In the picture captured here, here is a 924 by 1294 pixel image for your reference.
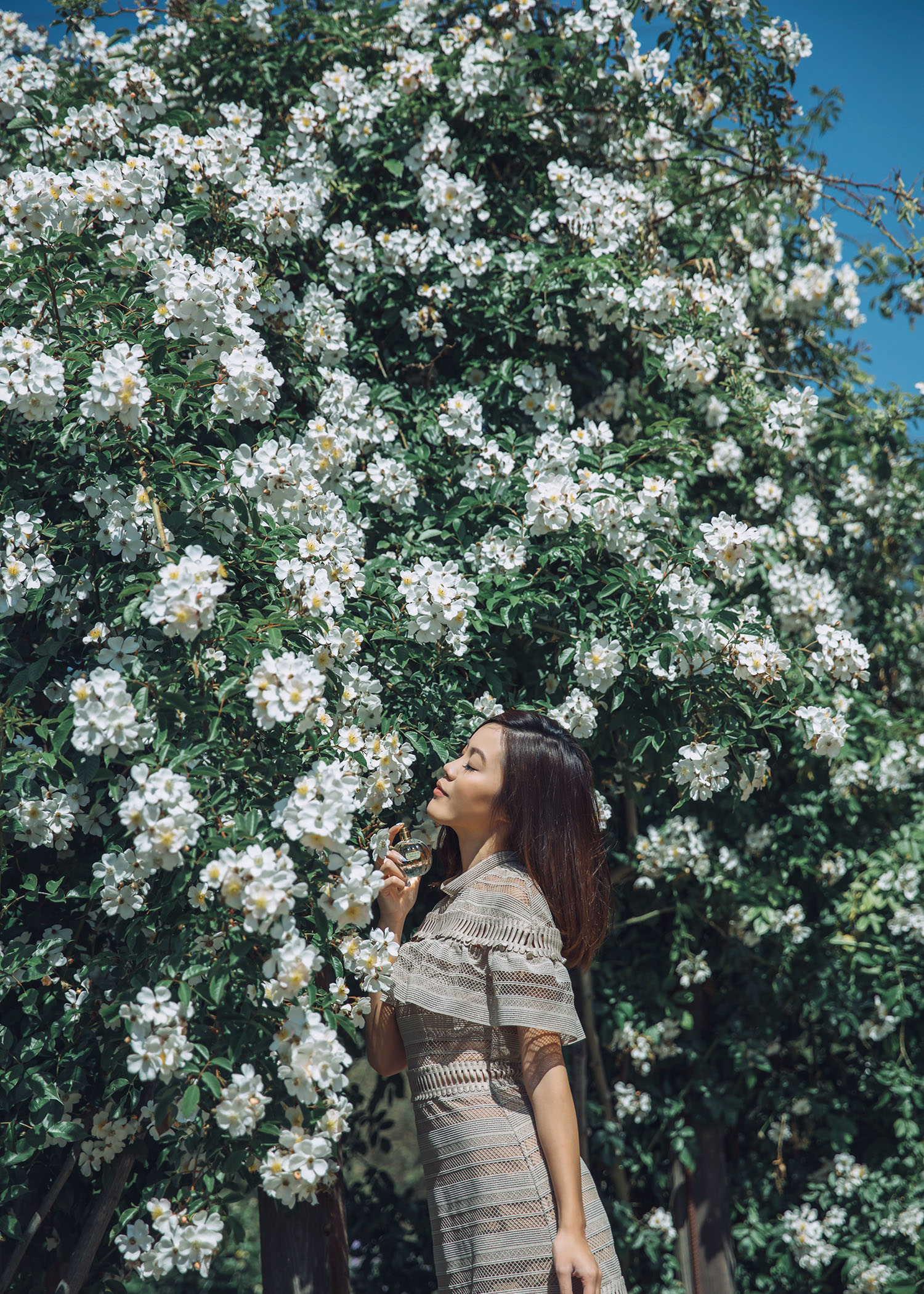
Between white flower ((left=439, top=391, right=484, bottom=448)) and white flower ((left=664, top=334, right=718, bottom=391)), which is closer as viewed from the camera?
white flower ((left=439, top=391, right=484, bottom=448))

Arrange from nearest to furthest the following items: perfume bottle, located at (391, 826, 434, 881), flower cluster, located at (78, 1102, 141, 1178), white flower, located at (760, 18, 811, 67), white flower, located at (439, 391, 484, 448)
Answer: flower cluster, located at (78, 1102, 141, 1178), perfume bottle, located at (391, 826, 434, 881), white flower, located at (439, 391, 484, 448), white flower, located at (760, 18, 811, 67)

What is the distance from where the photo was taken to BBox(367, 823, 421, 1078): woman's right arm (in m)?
1.77

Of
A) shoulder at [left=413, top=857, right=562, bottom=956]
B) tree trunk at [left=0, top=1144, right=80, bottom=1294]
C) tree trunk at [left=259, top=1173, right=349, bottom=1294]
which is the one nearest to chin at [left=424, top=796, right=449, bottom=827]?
shoulder at [left=413, top=857, right=562, bottom=956]

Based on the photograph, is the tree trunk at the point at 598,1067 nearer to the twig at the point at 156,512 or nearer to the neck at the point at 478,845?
the neck at the point at 478,845

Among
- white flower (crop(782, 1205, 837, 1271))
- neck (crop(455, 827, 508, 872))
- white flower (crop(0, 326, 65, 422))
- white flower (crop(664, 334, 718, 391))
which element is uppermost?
white flower (crop(664, 334, 718, 391))

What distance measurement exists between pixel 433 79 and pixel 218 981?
7.39ft

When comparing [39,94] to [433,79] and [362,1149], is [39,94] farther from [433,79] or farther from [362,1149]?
[362,1149]

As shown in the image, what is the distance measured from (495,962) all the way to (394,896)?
0.92 ft

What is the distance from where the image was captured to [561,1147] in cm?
153

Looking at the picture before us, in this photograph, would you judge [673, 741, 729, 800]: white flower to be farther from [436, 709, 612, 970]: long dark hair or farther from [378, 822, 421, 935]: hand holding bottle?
[378, 822, 421, 935]: hand holding bottle

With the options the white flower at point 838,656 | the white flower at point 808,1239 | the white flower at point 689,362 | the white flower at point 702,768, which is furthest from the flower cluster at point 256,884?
the white flower at point 808,1239

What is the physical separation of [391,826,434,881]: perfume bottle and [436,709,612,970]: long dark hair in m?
0.24

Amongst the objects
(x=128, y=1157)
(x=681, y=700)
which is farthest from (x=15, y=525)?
(x=681, y=700)

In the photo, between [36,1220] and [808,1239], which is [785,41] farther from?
[808,1239]
